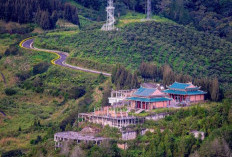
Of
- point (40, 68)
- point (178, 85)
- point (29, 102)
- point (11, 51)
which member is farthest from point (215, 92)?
point (11, 51)

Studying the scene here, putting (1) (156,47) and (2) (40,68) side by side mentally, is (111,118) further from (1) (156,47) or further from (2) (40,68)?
(1) (156,47)

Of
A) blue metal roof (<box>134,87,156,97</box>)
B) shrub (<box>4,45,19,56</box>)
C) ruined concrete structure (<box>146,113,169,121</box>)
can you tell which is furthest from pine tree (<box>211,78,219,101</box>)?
shrub (<box>4,45,19,56</box>)

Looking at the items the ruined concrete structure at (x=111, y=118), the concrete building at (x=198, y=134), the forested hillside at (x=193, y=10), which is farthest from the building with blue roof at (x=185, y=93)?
the forested hillside at (x=193, y=10)

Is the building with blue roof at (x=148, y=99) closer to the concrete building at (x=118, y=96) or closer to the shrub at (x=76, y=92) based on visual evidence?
the concrete building at (x=118, y=96)

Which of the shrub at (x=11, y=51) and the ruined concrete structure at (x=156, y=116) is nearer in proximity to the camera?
the ruined concrete structure at (x=156, y=116)

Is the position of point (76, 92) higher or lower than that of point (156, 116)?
lower

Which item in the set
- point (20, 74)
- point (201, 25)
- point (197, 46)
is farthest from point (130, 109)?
point (201, 25)
